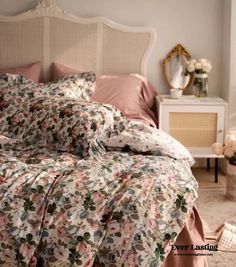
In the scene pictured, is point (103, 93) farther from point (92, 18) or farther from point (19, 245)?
point (19, 245)

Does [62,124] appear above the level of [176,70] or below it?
below

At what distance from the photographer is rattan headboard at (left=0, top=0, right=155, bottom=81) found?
4203mm

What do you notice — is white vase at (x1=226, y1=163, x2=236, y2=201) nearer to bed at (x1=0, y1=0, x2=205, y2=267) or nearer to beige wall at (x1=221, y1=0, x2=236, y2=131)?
beige wall at (x1=221, y1=0, x2=236, y2=131)

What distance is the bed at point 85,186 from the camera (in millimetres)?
1970

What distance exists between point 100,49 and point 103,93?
45 cm

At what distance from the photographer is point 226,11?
4.13 metres

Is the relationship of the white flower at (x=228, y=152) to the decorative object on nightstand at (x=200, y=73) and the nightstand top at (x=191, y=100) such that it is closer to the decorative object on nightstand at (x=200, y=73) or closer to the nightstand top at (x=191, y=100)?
the nightstand top at (x=191, y=100)

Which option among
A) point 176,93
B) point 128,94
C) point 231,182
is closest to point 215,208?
point 231,182

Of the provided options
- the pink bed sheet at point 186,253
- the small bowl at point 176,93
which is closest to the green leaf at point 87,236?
the pink bed sheet at point 186,253

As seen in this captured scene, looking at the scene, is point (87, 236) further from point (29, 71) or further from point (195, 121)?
point (29, 71)

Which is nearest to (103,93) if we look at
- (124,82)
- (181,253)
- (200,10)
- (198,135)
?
(124,82)

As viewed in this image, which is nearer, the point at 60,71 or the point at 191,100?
the point at 191,100

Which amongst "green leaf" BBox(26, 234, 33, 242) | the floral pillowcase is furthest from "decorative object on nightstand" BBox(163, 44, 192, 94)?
"green leaf" BBox(26, 234, 33, 242)

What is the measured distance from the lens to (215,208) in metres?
3.43
